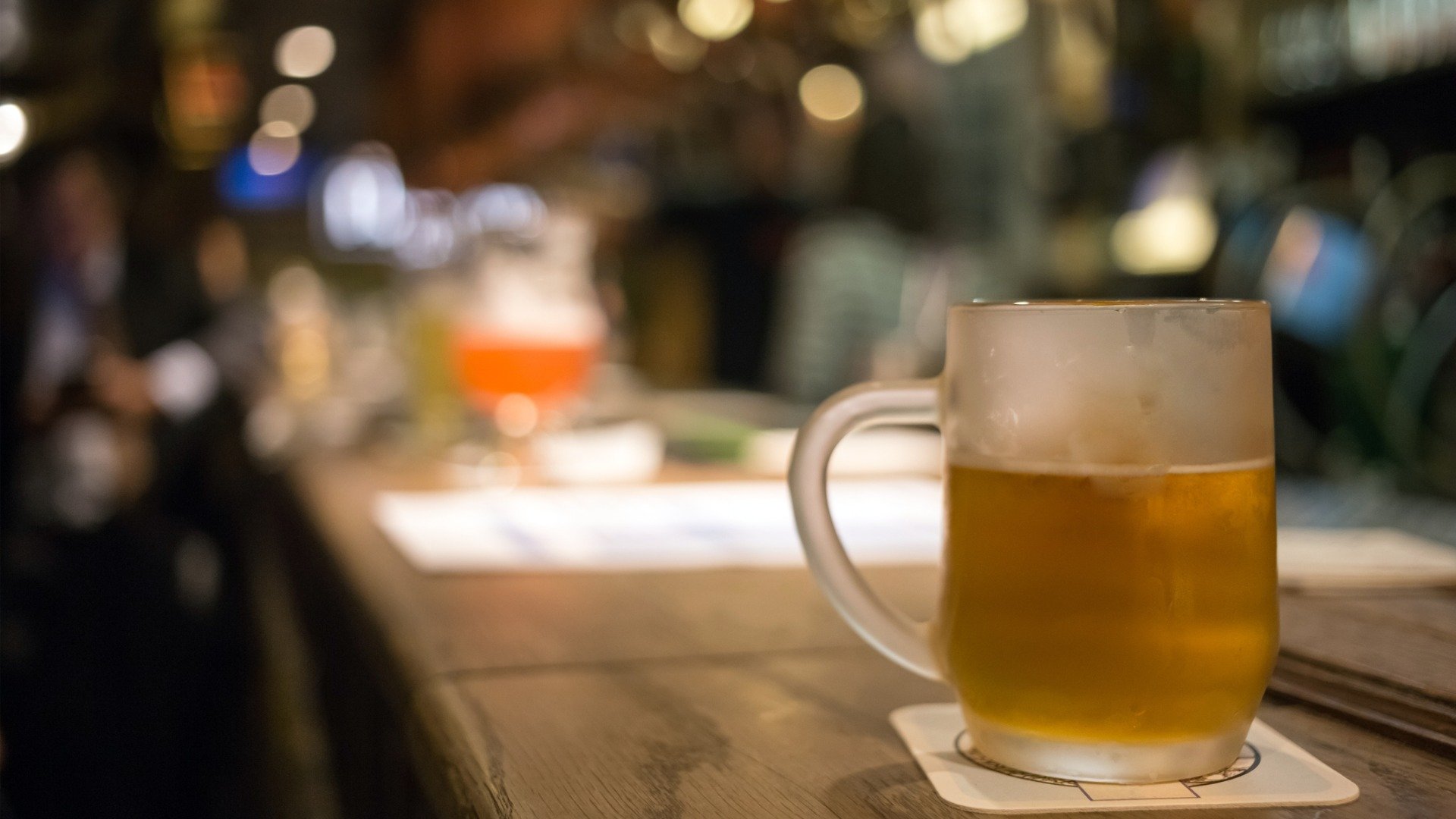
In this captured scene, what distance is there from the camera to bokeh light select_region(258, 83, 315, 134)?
10.7 meters

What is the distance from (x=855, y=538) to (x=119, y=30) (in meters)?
3.43

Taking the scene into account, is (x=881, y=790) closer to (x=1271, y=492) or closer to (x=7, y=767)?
(x=1271, y=492)

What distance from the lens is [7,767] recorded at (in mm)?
2219

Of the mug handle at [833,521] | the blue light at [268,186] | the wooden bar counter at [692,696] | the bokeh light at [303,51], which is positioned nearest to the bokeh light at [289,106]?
the blue light at [268,186]

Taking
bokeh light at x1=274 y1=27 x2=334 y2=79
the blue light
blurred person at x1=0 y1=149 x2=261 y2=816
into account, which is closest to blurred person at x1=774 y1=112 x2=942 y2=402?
blurred person at x1=0 y1=149 x2=261 y2=816

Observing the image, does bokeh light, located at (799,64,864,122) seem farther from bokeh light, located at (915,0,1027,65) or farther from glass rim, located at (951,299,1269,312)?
glass rim, located at (951,299,1269,312)

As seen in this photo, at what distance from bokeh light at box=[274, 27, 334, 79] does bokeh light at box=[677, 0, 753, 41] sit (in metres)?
6.87

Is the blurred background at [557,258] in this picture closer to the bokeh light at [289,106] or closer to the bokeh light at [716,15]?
the bokeh light at [716,15]

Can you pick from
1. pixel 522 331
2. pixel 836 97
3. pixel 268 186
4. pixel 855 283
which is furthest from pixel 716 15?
pixel 268 186

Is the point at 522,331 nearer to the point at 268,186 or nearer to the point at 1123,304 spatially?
the point at 1123,304

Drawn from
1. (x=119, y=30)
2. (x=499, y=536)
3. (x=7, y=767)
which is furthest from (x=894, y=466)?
(x=119, y=30)

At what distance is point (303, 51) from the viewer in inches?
348

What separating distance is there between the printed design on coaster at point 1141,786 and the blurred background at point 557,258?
3.47ft

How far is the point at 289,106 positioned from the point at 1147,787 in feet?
39.5
